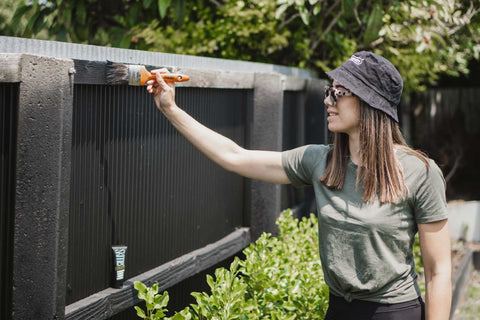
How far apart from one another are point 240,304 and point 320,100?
409cm

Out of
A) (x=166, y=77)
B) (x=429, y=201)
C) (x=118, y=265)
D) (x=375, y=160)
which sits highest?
(x=166, y=77)

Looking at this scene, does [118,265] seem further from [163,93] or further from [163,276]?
[163,93]

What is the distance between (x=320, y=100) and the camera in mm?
6812

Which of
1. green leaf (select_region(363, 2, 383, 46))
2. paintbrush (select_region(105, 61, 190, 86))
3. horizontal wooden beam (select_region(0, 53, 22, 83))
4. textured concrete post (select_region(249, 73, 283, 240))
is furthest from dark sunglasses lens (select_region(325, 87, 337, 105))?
green leaf (select_region(363, 2, 383, 46))

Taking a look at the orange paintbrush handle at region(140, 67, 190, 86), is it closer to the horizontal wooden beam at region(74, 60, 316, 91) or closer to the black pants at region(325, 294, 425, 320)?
the horizontal wooden beam at region(74, 60, 316, 91)

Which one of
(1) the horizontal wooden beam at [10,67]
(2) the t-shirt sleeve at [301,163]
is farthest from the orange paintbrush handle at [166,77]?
(1) the horizontal wooden beam at [10,67]

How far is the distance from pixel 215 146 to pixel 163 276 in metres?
0.96

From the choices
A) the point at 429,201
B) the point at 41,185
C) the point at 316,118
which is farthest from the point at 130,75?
the point at 316,118

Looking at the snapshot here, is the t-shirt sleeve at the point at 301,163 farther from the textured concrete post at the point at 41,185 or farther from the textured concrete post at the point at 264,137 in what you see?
the textured concrete post at the point at 264,137

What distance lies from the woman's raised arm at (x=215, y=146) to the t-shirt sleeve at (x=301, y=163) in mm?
29

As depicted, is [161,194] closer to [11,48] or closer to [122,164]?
[122,164]

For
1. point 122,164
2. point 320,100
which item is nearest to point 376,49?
point 320,100

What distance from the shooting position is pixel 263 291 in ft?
11.5

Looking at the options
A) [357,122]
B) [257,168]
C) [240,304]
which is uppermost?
[357,122]
